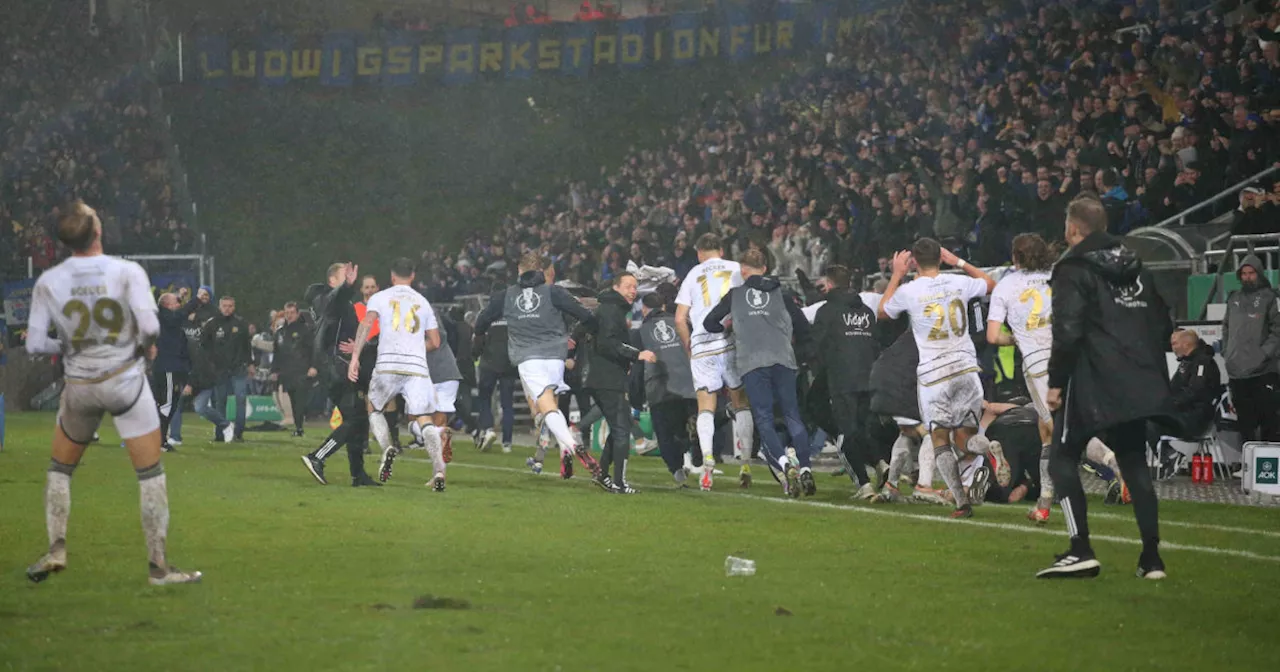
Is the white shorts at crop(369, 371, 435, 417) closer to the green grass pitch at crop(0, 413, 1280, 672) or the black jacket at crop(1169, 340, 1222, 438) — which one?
the green grass pitch at crop(0, 413, 1280, 672)

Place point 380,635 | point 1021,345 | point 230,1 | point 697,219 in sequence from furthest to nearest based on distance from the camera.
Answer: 1. point 230,1
2. point 697,219
3. point 1021,345
4. point 380,635

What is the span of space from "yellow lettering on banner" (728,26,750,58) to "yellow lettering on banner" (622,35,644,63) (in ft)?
10.6

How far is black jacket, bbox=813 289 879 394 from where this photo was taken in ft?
50.7

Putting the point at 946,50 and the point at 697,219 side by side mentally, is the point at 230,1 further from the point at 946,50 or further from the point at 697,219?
Result: the point at 946,50

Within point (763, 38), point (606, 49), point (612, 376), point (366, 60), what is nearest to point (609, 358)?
point (612, 376)

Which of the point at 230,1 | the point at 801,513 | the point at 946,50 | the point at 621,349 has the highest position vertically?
the point at 230,1

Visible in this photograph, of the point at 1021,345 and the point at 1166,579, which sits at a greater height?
the point at 1021,345

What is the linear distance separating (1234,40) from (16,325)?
82.2ft

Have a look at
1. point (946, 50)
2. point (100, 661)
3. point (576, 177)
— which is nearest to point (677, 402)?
point (100, 661)

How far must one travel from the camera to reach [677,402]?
17406 millimetres

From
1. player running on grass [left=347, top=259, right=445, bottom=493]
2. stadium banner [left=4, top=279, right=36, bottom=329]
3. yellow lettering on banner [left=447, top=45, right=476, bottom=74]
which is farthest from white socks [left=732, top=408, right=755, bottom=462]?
yellow lettering on banner [left=447, top=45, right=476, bottom=74]

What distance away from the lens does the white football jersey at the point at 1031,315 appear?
1277cm

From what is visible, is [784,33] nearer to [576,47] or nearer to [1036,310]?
[576,47]

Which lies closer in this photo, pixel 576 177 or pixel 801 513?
pixel 801 513
